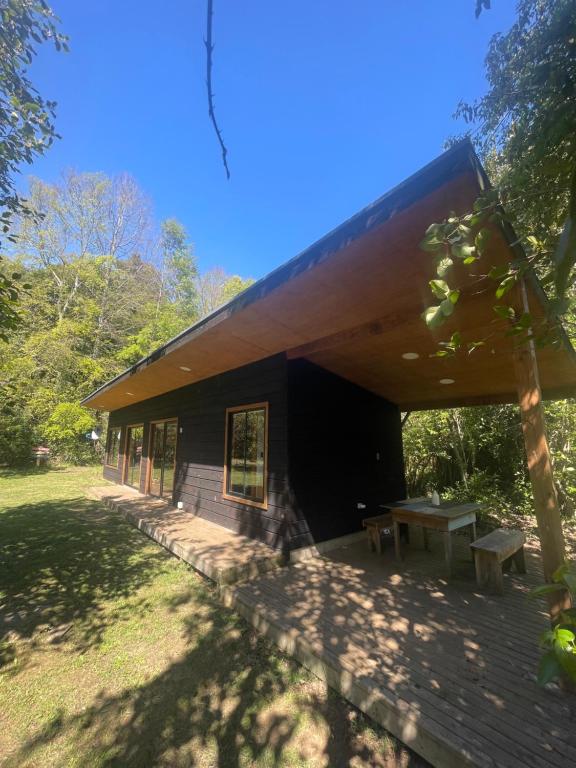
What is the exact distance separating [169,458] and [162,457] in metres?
0.46

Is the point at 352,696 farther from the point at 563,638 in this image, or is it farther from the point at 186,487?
the point at 186,487

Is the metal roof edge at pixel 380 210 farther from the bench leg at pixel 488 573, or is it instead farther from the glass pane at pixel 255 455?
the bench leg at pixel 488 573

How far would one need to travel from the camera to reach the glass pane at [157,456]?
7.68 m

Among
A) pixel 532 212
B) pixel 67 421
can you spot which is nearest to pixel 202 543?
pixel 532 212

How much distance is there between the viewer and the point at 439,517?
147 inches

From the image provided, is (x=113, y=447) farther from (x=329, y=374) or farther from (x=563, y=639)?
(x=563, y=639)

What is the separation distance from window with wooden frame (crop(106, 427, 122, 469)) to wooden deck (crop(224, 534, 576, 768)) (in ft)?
29.1

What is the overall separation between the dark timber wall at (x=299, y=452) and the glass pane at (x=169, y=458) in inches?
20.5

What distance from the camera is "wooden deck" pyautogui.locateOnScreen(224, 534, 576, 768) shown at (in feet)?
5.43

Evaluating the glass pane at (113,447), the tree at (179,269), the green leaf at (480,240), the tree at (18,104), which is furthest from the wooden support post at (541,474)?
the tree at (179,269)

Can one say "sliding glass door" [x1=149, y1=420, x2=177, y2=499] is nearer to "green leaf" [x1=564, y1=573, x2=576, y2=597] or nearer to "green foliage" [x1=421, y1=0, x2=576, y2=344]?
"green foliage" [x1=421, y1=0, x2=576, y2=344]

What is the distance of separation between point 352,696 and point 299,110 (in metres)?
4.31

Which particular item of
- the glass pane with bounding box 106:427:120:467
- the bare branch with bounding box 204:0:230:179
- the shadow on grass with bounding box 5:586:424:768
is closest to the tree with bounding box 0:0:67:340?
the bare branch with bounding box 204:0:230:179

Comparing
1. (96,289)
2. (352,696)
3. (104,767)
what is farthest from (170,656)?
(96,289)
